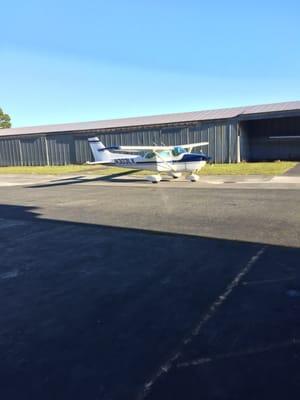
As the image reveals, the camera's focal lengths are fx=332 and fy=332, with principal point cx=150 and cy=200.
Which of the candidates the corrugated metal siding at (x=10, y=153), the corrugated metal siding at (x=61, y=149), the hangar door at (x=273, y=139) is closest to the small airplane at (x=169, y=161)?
the hangar door at (x=273, y=139)

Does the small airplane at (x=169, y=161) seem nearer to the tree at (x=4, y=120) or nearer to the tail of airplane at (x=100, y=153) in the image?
the tail of airplane at (x=100, y=153)

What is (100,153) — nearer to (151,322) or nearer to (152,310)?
(152,310)

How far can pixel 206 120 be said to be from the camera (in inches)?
1141

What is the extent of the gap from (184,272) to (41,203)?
9.13 m

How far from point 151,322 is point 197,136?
27058 millimetres

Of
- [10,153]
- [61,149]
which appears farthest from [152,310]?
[10,153]

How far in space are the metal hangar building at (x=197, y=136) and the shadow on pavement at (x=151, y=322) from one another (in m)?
23.4

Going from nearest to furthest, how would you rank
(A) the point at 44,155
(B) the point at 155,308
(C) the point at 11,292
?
(B) the point at 155,308 → (C) the point at 11,292 → (A) the point at 44,155

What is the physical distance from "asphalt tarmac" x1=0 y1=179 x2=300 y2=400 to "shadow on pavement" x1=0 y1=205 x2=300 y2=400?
0.5 inches

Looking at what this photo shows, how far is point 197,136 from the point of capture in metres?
29.6

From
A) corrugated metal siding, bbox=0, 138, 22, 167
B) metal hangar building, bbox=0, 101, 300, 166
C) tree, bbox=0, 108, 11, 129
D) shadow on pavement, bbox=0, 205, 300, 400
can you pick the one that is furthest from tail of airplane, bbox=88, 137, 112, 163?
tree, bbox=0, 108, 11, 129

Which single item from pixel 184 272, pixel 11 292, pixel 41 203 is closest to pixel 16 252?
pixel 11 292

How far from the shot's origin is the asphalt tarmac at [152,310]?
2836 mm

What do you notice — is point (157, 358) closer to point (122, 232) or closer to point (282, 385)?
point (282, 385)
